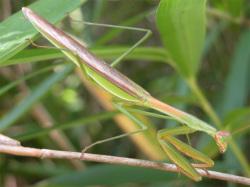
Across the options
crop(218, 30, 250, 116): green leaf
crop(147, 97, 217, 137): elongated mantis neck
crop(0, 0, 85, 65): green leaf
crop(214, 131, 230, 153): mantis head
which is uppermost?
crop(0, 0, 85, 65): green leaf

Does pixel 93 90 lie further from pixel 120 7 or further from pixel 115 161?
pixel 115 161

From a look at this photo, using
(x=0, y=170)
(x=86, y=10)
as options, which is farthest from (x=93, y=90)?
(x=0, y=170)

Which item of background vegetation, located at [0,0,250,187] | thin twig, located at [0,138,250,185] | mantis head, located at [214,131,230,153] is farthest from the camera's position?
background vegetation, located at [0,0,250,187]

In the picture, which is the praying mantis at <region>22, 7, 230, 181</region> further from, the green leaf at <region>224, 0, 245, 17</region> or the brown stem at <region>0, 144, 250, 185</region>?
the green leaf at <region>224, 0, 245, 17</region>

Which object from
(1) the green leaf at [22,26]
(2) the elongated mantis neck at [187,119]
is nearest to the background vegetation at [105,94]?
(1) the green leaf at [22,26]

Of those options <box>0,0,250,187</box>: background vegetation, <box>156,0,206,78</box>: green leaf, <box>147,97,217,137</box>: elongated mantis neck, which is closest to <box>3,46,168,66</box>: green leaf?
<box>0,0,250,187</box>: background vegetation

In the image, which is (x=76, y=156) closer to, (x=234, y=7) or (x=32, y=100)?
(x=32, y=100)
